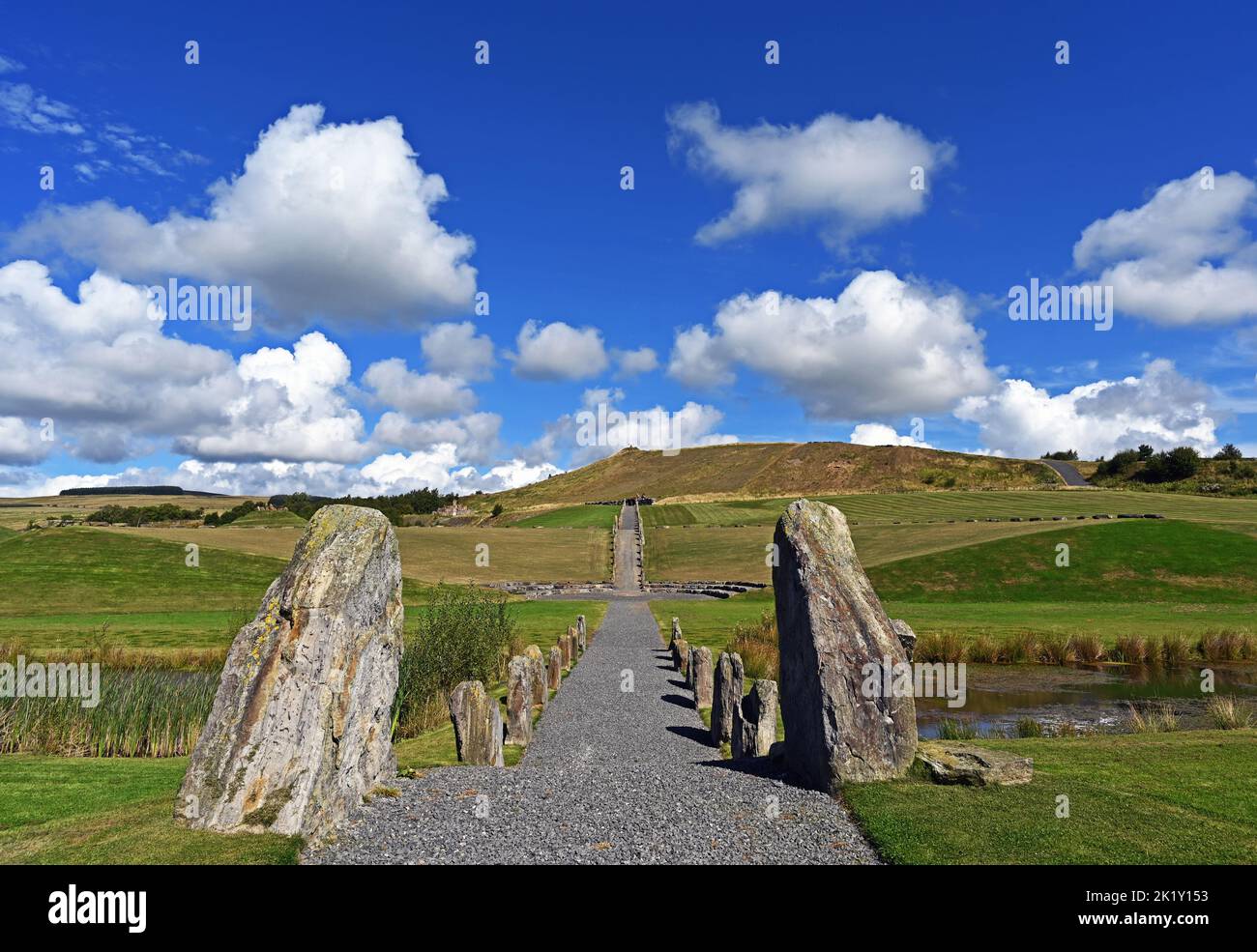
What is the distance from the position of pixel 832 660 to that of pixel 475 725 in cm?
604

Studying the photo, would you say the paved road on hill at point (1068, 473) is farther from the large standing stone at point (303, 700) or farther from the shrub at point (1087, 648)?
the large standing stone at point (303, 700)

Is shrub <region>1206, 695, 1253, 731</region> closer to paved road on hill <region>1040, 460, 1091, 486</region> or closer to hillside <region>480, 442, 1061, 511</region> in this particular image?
hillside <region>480, 442, 1061, 511</region>

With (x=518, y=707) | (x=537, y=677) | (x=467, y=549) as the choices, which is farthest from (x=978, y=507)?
Result: (x=518, y=707)

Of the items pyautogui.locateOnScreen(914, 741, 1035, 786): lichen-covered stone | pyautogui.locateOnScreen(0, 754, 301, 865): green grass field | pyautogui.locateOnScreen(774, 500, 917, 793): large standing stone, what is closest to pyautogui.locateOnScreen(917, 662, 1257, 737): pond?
pyautogui.locateOnScreen(914, 741, 1035, 786): lichen-covered stone

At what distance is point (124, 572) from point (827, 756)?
51.6 metres

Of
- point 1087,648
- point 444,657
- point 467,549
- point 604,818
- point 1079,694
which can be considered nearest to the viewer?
point 604,818

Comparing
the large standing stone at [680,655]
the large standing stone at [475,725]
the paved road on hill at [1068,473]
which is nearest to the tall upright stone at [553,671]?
the large standing stone at [680,655]

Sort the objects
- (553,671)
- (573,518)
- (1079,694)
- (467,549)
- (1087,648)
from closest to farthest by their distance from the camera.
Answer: (553,671) → (1079,694) → (1087,648) → (467,549) → (573,518)

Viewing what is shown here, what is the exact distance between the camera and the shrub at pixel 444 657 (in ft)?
56.7

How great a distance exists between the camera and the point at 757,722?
13.0m

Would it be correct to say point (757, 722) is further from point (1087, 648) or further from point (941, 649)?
point (1087, 648)
